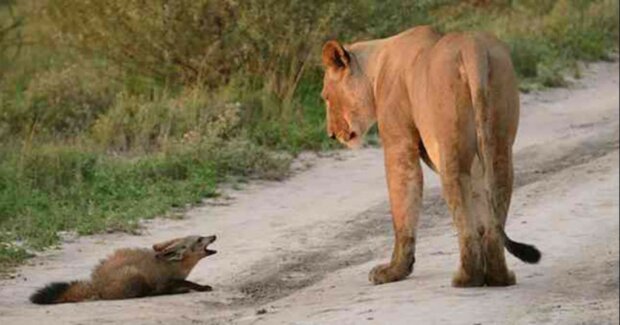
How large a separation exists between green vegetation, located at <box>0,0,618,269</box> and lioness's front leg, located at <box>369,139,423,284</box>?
304 centimetres

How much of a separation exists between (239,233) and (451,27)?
8.30 m

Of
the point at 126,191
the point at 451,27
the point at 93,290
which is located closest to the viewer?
the point at 93,290

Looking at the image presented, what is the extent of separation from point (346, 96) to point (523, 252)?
1.71 meters

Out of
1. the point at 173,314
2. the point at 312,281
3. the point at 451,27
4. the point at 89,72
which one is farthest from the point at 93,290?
the point at 451,27

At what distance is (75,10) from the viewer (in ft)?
56.7

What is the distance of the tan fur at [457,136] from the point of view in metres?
9.03

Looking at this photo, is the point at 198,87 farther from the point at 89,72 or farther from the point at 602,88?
the point at 602,88

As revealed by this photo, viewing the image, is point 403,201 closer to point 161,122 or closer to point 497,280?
point 497,280

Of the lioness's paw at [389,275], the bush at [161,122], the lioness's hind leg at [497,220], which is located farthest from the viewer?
the bush at [161,122]

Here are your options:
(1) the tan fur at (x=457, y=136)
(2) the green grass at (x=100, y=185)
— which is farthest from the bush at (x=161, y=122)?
(1) the tan fur at (x=457, y=136)

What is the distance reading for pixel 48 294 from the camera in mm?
9570

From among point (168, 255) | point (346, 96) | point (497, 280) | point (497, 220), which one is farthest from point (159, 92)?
point (497, 220)

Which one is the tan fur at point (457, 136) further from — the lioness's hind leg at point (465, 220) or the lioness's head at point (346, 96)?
the lioness's head at point (346, 96)

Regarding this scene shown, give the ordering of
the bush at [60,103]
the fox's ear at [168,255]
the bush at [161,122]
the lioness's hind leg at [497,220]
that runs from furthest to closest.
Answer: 1. the bush at [60,103]
2. the bush at [161,122]
3. the fox's ear at [168,255]
4. the lioness's hind leg at [497,220]
